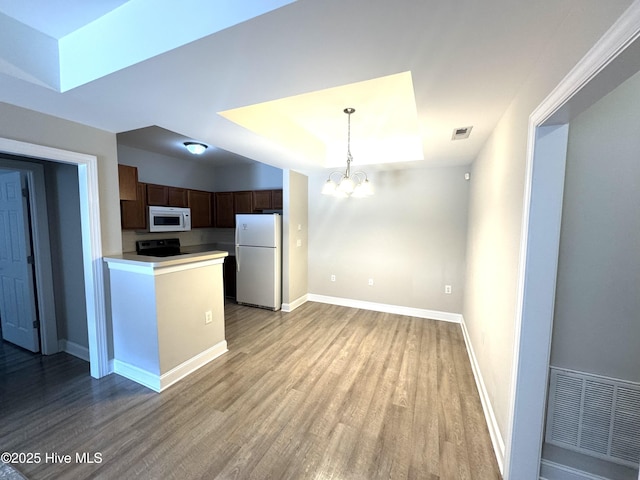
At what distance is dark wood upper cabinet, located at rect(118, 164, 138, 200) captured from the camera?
3.07 meters

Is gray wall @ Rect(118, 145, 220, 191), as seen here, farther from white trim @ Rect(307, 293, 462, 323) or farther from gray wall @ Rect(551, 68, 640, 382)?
Result: gray wall @ Rect(551, 68, 640, 382)

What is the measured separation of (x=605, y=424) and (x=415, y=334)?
6.83ft

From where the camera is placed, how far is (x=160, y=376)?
2.29 meters

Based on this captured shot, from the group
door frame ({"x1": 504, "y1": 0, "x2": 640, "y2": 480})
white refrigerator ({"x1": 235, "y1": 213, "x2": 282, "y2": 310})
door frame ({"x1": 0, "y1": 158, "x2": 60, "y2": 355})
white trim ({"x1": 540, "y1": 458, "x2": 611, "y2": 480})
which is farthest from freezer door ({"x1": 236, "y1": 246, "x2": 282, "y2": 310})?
white trim ({"x1": 540, "y1": 458, "x2": 611, "y2": 480})

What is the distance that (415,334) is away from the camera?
3428 millimetres

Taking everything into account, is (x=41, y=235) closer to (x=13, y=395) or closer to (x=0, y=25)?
(x=13, y=395)

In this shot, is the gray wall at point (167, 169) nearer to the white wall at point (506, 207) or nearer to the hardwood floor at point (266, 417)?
the hardwood floor at point (266, 417)

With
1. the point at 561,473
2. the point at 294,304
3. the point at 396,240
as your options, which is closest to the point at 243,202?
the point at 294,304

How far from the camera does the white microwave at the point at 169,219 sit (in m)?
3.86

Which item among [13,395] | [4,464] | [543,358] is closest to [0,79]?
[4,464]

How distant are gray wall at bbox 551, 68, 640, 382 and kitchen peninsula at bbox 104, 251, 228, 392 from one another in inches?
111

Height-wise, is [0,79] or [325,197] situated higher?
[0,79]

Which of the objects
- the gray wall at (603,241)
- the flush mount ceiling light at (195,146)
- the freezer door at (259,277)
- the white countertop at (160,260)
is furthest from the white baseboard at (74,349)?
the gray wall at (603,241)

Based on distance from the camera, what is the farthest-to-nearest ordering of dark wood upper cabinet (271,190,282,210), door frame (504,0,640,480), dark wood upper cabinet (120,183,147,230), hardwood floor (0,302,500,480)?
dark wood upper cabinet (271,190,282,210), dark wood upper cabinet (120,183,147,230), hardwood floor (0,302,500,480), door frame (504,0,640,480)
